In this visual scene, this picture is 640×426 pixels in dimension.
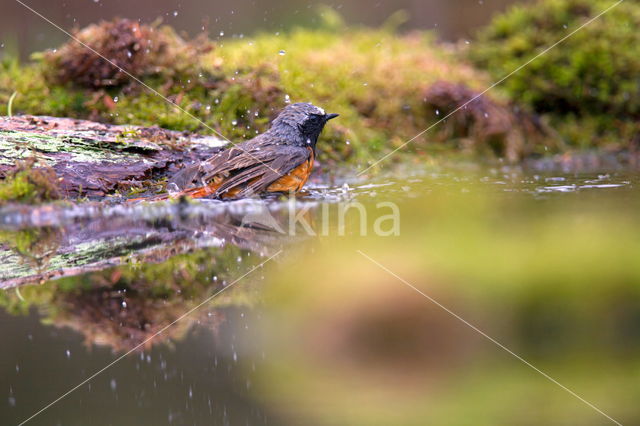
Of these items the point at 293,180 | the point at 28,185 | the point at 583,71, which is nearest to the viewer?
the point at 28,185

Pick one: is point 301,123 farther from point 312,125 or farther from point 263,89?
point 263,89

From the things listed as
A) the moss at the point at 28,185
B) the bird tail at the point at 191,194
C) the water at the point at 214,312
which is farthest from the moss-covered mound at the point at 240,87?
the water at the point at 214,312

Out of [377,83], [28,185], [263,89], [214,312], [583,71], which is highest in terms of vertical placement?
[583,71]

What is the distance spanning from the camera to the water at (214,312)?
2289 millimetres

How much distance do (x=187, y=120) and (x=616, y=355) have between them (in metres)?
5.07

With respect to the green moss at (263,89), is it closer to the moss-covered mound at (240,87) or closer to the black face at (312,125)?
the moss-covered mound at (240,87)

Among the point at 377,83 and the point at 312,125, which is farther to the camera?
the point at 377,83

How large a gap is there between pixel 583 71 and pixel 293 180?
510cm

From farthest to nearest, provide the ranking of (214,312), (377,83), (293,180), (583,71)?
(583,71), (377,83), (293,180), (214,312)

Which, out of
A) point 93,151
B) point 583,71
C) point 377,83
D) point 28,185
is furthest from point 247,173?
point 583,71

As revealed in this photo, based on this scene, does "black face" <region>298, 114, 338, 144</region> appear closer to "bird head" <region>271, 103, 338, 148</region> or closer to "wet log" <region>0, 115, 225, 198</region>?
"bird head" <region>271, 103, 338, 148</region>

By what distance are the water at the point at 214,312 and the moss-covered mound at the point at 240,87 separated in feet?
7.25

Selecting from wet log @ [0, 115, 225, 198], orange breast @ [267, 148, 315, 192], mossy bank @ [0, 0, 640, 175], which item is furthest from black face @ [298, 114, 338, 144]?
mossy bank @ [0, 0, 640, 175]

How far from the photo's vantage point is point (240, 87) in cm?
719
